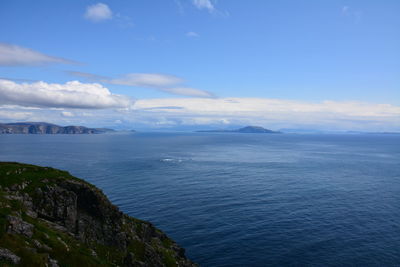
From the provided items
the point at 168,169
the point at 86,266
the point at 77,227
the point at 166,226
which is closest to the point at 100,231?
the point at 77,227

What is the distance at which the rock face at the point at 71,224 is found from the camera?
25.8 meters

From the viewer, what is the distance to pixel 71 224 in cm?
3672

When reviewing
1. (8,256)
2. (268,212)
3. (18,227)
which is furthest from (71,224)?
(268,212)

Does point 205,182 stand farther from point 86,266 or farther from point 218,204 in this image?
point 86,266

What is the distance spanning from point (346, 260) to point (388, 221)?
27685mm

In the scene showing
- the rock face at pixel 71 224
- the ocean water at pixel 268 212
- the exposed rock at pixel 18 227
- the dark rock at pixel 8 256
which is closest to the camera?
the dark rock at pixel 8 256

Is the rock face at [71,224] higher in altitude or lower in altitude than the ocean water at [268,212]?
higher

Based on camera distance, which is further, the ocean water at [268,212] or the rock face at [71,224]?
the ocean water at [268,212]

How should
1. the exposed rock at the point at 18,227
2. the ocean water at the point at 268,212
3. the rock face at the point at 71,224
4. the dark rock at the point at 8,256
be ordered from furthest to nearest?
the ocean water at the point at 268,212, the rock face at the point at 71,224, the exposed rock at the point at 18,227, the dark rock at the point at 8,256

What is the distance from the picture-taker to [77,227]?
37.4 meters

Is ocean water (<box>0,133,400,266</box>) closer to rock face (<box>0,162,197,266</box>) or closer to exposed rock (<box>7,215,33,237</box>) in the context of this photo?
rock face (<box>0,162,197,266</box>)

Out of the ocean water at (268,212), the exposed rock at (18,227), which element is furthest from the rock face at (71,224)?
the ocean water at (268,212)

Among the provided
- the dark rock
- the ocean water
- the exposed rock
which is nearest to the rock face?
the exposed rock

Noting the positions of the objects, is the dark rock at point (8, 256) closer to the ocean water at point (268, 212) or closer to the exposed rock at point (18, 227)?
the exposed rock at point (18, 227)
